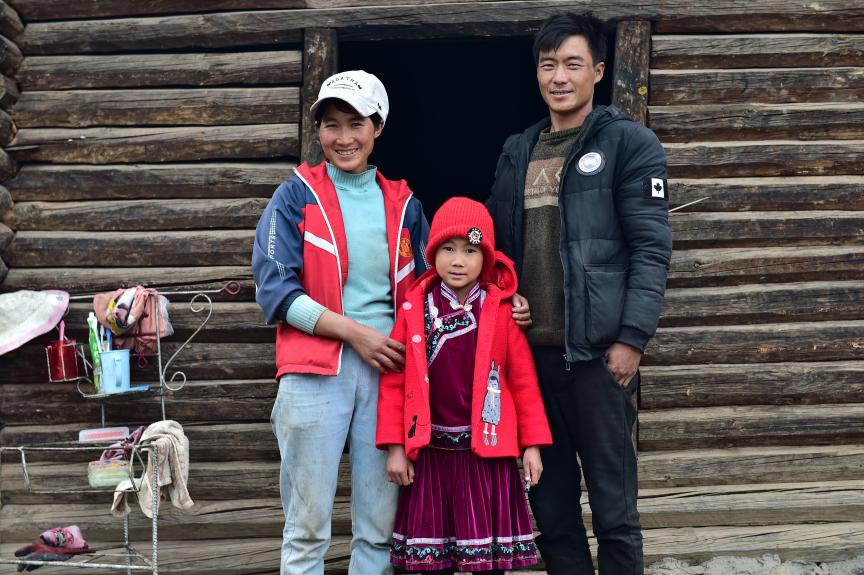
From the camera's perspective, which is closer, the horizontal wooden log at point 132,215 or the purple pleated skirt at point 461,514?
the purple pleated skirt at point 461,514

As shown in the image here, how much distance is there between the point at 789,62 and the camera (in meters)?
4.61

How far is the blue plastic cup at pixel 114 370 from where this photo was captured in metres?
4.12

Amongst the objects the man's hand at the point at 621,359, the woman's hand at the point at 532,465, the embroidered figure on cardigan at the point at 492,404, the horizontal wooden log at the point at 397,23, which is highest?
the horizontal wooden log at the point at 397,23

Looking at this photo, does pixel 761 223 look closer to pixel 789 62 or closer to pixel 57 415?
pixel 789 62

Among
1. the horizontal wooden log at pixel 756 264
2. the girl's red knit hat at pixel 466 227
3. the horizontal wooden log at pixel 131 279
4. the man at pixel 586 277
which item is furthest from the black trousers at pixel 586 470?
the horizontal wooden log at pixel 131 279

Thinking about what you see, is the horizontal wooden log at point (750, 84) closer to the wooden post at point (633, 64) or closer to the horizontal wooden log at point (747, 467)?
the wooden post at point (633, 64)

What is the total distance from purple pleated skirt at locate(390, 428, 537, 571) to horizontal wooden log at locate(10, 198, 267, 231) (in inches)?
84.8

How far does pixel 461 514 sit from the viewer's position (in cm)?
303

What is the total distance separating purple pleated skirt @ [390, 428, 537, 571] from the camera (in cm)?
301

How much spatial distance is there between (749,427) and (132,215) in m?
3.78

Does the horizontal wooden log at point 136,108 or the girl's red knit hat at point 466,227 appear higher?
the horizontal wooden log at point 136,108

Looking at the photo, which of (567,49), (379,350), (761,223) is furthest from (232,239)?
(761,223)

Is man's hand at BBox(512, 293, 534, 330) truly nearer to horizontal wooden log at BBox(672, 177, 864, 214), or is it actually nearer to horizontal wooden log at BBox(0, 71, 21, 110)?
horizontal wooden log at BBox(672, 177, 864, 214)

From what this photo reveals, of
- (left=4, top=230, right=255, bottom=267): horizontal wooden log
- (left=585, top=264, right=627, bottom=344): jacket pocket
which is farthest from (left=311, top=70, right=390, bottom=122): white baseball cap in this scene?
(left=4, top=230, right=255, bottom=267): horizontal wooden log
